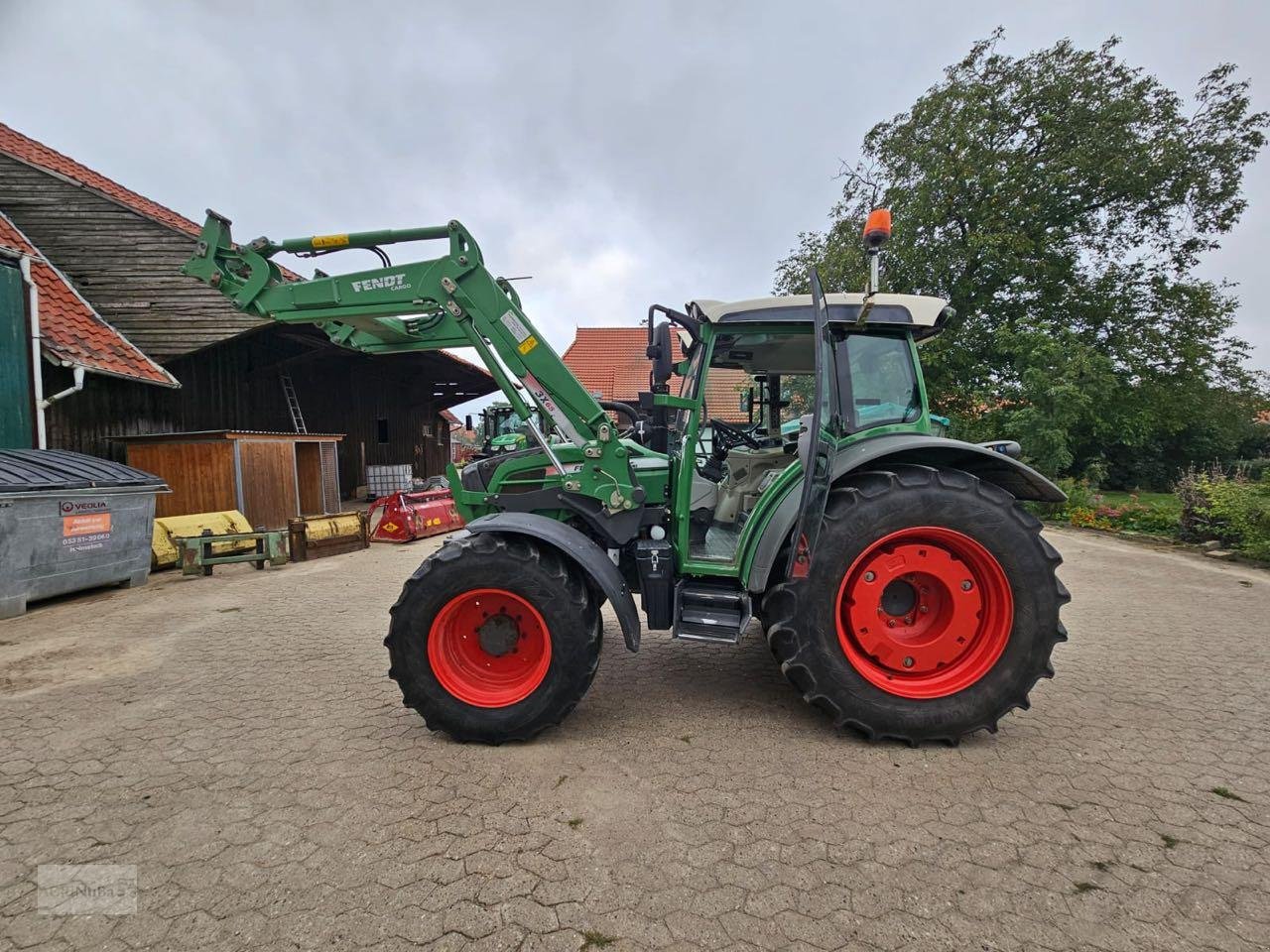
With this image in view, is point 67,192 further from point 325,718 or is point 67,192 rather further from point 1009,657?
point 1009,657

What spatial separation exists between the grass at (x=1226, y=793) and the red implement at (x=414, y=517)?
347 inches

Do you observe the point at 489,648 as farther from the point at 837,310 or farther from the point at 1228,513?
the point at 1228,513

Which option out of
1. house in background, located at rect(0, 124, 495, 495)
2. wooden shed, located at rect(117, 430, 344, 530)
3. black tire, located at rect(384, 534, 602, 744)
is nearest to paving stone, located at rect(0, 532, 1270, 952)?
black tire, located at rect(384, 534, 602, 744)

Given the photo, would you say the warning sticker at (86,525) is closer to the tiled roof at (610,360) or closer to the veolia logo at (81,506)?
the veolia logo at (81,506)

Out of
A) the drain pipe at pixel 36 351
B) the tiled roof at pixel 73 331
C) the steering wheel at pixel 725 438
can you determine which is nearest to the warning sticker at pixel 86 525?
the drain pipe at pixel 36 351

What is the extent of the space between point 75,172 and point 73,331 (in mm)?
5443

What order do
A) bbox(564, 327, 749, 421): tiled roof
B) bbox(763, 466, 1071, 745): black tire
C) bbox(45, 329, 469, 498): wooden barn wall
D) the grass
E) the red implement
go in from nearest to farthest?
the grass, bbox(763, 466, 1071, 745): black tire, bbox(45, 329, 469, 498): wooden barn wall, the red implement, bbox(564, 327, 749, 421): tiled roof

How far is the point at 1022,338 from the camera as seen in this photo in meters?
11.5

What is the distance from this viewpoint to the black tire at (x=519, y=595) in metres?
2.56

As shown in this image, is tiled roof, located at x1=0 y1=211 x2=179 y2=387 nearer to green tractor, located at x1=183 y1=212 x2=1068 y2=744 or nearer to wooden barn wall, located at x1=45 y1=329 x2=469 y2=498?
wooden barn wall, located at x1=45 y1=329 x2=469 y2=498

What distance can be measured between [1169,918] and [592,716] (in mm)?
2211

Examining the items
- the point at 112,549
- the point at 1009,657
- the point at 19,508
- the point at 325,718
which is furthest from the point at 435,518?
the point at 1009,657

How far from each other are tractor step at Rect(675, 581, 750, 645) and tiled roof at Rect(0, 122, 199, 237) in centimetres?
1133

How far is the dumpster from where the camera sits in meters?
4.95
